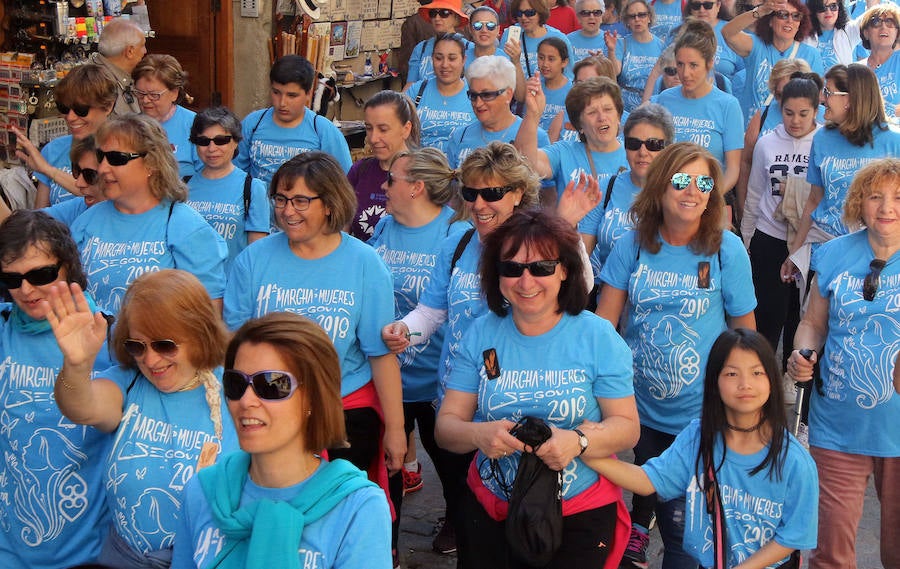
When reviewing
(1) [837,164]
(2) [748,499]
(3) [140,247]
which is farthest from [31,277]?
(1) [837,164]

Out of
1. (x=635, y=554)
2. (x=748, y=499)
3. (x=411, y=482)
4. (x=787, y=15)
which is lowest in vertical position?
(x=411, y=482)

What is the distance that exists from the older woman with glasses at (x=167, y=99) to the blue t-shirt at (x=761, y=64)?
5.01 meters

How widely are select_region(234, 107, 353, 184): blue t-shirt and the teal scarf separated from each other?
4739 millimetres

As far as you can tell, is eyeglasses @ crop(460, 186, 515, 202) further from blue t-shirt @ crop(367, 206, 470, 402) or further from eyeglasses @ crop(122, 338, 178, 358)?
A: eyeglasses @ crop(122, 338, 178, 358)

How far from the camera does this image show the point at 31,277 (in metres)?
4.24

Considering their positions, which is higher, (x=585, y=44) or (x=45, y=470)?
(x=585, y=44)

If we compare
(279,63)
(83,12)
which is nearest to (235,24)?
(83,12)

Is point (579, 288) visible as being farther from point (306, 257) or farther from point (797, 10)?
point (797, 10)

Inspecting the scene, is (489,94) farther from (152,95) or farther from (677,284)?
(677,284)

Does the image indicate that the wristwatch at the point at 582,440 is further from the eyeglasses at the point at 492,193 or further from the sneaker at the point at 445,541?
the sneaker at the point at 445,541

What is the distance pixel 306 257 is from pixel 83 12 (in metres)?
4.71

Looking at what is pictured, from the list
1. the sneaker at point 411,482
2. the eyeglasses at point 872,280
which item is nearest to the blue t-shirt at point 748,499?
the eyeglasses at point 872,280

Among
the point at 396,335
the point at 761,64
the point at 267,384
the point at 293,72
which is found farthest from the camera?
the point at 761,64

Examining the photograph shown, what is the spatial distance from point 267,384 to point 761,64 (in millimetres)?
8163
